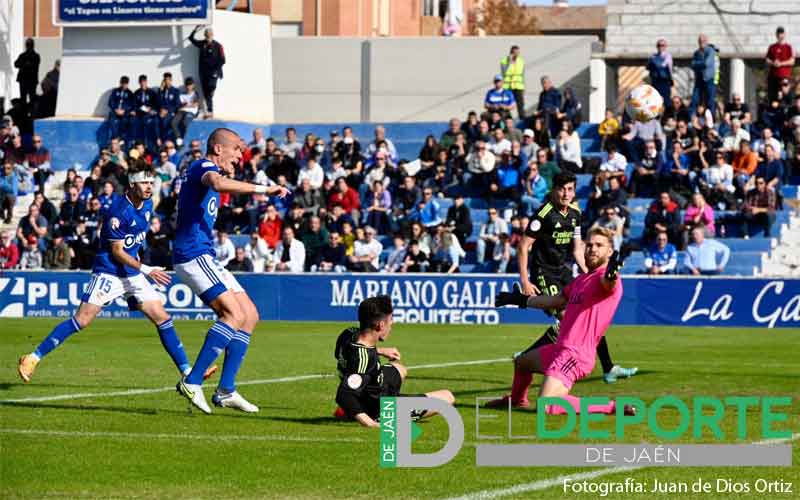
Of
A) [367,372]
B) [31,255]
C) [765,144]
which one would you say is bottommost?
[31,255]

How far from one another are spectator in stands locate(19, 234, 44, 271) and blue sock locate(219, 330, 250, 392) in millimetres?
21936

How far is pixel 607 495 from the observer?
865 centimetres

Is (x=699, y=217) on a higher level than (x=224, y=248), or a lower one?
higher

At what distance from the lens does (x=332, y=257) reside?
3188cm

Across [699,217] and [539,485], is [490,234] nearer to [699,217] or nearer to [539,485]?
[699,217]

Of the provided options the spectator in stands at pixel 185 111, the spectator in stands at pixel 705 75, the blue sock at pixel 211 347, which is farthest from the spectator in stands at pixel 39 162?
the blue sock at pixel 211 347

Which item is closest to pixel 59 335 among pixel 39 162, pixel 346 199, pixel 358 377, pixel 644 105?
pixel 358 377

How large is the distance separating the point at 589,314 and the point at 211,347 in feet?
9.91

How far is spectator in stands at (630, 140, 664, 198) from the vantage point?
32688 mm

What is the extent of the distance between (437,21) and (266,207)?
28.3m

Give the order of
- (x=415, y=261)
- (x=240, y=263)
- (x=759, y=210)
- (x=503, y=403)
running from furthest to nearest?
(x=240, y=263), (x=759, y=210), (x=415, y=261), (x=503, y=403)

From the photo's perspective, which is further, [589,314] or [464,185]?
[464,185]

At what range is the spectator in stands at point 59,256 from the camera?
3328 centimetres

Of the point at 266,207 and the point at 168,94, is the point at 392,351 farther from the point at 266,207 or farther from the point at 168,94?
the point at 168,94
